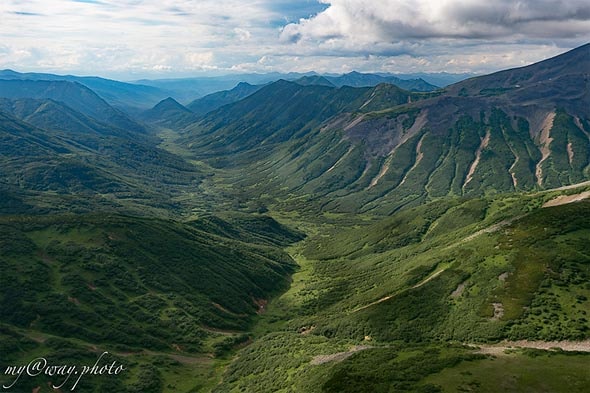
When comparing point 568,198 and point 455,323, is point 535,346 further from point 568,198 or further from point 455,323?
point 568,198

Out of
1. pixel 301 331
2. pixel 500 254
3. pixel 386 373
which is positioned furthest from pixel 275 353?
pixel 500 254

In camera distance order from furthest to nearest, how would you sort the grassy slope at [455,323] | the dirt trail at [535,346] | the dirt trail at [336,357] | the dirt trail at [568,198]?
the dirt trail at [568,198] → the dirt trail at [336,357] → the dirt trail at [535,346] → the grassy slope at [455,323]

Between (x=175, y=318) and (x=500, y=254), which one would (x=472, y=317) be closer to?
(x=500, y=254)

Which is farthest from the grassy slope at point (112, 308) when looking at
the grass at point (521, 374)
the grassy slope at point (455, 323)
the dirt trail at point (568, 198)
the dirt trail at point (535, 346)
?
the dirt trail at point (568, 198)

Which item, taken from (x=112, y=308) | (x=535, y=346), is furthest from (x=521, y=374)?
(x=112, y=308)

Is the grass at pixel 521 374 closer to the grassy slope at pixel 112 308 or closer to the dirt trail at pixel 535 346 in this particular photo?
the dirt trail at pixel 535 346

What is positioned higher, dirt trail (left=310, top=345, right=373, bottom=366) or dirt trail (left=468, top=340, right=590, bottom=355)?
dirt trail (left=468, top=340, right=590, bottom=355)

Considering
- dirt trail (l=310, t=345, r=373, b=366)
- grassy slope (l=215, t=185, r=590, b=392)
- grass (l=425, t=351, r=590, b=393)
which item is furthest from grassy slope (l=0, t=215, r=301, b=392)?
grass (l=425, t=351, r=590, b=393)

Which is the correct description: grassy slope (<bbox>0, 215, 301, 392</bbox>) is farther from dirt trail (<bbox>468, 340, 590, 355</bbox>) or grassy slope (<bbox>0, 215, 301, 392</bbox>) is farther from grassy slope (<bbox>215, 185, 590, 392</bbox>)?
dirt trail (<bbox>468, 340, 590, 355</bbox>)
